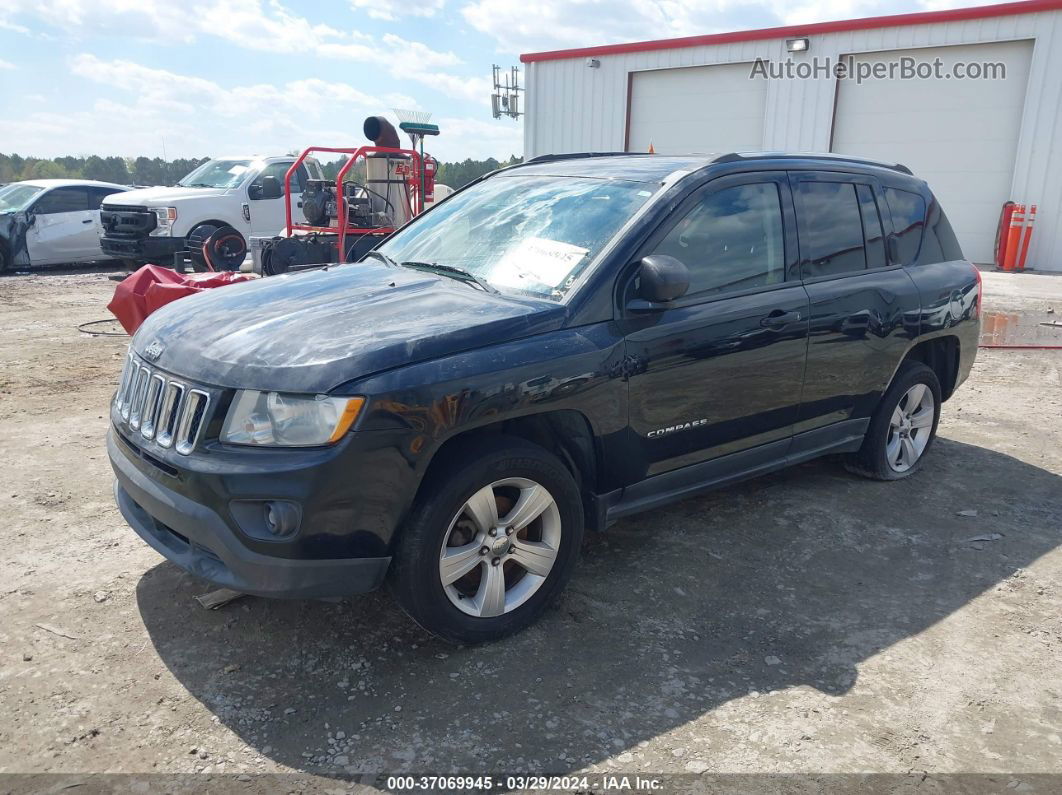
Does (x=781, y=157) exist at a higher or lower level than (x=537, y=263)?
higher

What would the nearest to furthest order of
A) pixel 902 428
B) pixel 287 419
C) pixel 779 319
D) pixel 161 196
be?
pixel 287 419 < pixel 779 319 < pixel 902 428 < pixel 161 196

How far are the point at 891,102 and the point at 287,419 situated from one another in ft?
57.2

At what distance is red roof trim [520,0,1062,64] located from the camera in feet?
49.5

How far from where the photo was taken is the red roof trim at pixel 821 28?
595 inches

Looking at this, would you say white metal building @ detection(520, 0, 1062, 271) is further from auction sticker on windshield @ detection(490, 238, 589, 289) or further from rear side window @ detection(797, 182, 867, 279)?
auction sticker on windshield @ detection(490, 238, 589, 289)

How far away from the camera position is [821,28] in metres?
17.2

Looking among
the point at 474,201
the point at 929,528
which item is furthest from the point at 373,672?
the point at 929,528

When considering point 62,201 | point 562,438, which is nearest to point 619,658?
point 562,438

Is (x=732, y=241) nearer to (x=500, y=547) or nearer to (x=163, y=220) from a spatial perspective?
(x=500, y=547)

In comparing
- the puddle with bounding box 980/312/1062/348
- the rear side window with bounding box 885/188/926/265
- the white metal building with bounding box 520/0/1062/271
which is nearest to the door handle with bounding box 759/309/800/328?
the rear side window with bounding box 885/188/926/265

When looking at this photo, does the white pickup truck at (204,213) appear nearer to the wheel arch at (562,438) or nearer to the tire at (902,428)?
the tire at (902,428)

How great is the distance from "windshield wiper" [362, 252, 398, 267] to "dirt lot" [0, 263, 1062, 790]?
5.38ft

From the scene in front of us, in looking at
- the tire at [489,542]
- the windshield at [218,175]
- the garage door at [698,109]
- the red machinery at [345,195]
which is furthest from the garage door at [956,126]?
the tire at [489,542]

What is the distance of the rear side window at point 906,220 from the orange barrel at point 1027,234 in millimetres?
12896
